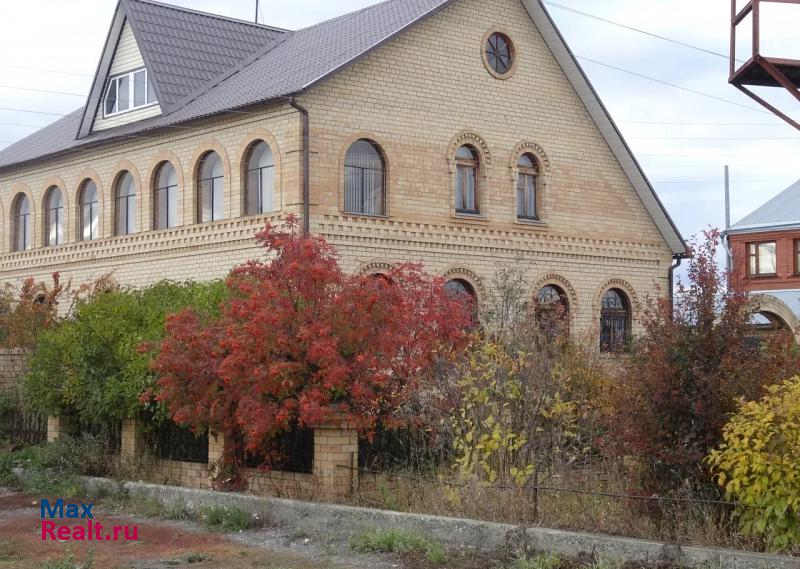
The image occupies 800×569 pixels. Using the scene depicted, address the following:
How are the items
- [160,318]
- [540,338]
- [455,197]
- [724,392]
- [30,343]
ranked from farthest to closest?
[455,197] → [30,343] → [160,318] → [540,338] → [724,392]

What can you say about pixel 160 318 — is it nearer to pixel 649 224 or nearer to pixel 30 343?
pixel 30 343

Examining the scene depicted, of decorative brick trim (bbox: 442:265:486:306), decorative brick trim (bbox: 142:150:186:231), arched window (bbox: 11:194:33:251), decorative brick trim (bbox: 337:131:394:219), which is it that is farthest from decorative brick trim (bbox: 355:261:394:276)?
arched window (bbox: 11:194:33:251)

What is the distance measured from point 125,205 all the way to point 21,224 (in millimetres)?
5646

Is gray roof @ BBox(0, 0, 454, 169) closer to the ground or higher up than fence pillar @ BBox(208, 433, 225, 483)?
higher up

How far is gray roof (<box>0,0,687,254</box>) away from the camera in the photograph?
26406 mm

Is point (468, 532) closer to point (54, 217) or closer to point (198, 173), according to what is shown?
point (198, 173)

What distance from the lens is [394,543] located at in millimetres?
12242

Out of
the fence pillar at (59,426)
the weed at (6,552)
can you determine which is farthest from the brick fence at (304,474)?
the weed at (6,552)

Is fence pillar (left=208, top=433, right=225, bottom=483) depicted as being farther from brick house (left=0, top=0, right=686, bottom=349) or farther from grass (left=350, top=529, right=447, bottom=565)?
brick house (left=0, top=0, right=686, bottom=349)

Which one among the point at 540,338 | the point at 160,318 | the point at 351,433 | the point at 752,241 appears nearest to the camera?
the point at 351,433

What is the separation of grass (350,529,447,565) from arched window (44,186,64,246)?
69.7ft

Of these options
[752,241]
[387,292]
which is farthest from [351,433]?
[752,241]

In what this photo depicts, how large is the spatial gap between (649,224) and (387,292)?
57.1 feet

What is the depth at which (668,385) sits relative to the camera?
456 inches
